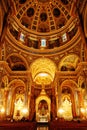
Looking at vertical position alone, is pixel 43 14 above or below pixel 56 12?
below

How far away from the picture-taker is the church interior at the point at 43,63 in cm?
2709

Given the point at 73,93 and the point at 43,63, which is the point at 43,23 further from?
the point at 73,93

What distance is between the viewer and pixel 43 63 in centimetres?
3102

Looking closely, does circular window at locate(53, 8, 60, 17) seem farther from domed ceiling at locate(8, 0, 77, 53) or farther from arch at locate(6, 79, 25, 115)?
arch at locate(6, 79, 25, 115)

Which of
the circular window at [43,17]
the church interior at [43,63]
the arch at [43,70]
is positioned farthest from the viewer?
the circular window at [43,17]

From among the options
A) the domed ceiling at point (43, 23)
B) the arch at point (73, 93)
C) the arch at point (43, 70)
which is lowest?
the arch at point (73, 93)

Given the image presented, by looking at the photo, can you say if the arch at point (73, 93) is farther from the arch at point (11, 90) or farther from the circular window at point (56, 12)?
the circular window at point (56, 12)

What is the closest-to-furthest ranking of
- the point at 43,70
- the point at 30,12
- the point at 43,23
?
the point at 30,12, the point at 43,23, the point at 43,70

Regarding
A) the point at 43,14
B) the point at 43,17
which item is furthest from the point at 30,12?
the point at 43,17

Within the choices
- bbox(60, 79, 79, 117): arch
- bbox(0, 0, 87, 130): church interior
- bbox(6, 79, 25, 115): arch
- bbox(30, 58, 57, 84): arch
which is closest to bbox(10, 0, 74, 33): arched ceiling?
bbox(0, 0, 87, 130): church interior

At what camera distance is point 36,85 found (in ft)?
110

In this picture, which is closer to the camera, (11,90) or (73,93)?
(73,93)

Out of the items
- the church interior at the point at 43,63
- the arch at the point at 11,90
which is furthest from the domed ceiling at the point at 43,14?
the arch at the point at 11,90

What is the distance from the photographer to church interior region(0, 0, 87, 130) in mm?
27094
